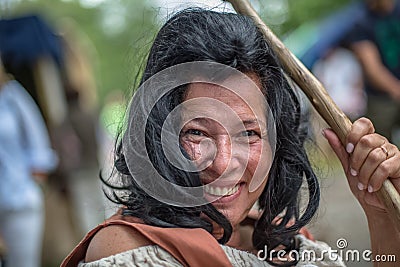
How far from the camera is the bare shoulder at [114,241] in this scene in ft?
4.96

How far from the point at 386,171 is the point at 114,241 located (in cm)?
54

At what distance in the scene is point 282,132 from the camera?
68.5 inches

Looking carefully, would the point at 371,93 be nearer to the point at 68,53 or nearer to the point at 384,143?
the point at 68,53

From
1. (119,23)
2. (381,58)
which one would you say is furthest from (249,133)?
(119,23)

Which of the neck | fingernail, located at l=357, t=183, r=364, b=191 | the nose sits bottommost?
the neck

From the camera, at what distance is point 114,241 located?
1.52m

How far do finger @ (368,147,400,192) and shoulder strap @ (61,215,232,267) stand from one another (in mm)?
336

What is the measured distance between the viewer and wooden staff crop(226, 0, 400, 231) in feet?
5.52

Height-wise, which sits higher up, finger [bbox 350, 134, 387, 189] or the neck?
finger [bbox 350, 134, 387, 189]

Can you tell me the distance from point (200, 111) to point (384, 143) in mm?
368

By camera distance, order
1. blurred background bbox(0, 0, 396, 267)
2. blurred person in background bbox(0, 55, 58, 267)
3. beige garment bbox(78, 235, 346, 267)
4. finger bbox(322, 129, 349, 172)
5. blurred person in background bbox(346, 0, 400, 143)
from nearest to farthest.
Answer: beige garment bbox(78, 235, 346, 267) → finger bbox(322, 129, 349, 172) → blurred person in background bbox(0, 55, 58, 267) → blurred person in background bbox(346, 0, 400, 143) → blurred background bbox(0, 0, 396, 267)

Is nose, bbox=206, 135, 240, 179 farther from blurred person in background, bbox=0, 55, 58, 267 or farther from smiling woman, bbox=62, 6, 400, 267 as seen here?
blurred person in background, bbox=0, 55, 58, 267

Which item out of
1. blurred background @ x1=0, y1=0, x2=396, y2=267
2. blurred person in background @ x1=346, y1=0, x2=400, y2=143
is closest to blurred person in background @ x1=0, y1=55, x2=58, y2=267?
blurred background @ x1=0, y1=0, x2=396, y2=267

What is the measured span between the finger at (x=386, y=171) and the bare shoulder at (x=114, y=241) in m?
0.46
